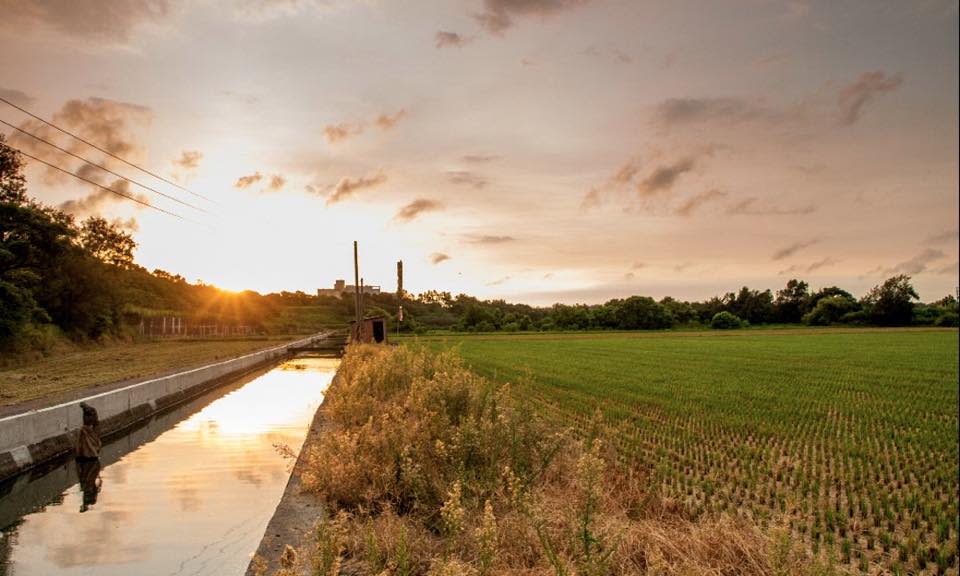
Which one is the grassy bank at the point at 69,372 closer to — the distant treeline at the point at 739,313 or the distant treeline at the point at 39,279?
the distant treeline at the point at 39,279

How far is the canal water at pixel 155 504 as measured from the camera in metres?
6.58

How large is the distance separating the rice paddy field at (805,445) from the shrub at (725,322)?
8769 cm

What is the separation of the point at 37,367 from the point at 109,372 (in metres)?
10.0

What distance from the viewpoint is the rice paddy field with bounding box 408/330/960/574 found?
7152 millimetres

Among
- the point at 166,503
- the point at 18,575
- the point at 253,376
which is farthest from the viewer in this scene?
the point at 253,376

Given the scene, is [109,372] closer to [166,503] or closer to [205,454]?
[205,454]

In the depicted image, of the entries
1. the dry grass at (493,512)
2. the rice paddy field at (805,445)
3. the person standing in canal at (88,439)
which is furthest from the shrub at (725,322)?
the person standing in canal at (88,439)

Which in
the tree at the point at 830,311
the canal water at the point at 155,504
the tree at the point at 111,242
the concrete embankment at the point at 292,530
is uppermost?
the tree at the point at 111,242

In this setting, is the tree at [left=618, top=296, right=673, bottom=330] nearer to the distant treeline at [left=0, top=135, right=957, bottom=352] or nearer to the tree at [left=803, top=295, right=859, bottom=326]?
the distant treeline at [left=0, top=135, right=957, bottom=352]

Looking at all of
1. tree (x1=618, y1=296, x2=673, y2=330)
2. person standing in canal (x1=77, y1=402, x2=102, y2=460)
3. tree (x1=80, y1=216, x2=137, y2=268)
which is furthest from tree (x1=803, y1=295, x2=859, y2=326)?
person standing in canal (x1=77, y1=402, x2=102, y2=460)

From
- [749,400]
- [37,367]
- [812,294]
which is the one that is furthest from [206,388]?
[812,294]

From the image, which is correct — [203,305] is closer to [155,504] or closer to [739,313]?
[155,504]

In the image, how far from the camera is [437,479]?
6.94m

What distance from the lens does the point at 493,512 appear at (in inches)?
251
